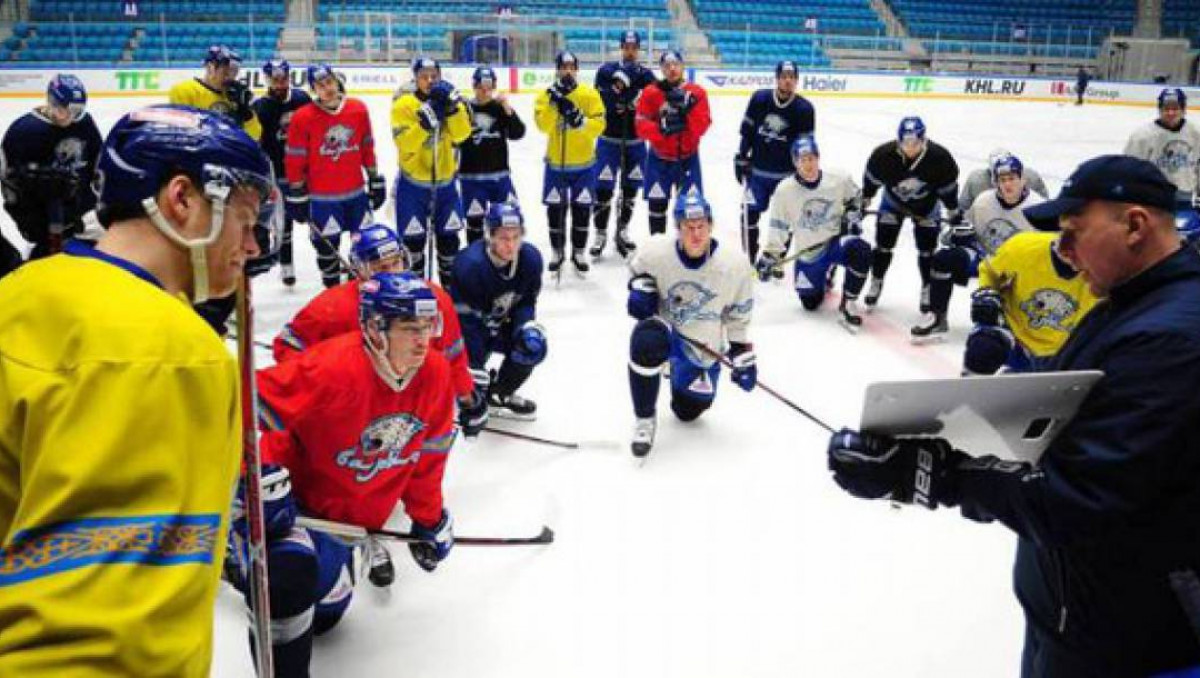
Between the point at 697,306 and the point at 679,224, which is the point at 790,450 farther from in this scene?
the point at 679,224

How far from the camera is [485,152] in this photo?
6270mm

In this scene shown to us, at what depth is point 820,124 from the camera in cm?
1426

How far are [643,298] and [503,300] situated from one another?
2.04ft

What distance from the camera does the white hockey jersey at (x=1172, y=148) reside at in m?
6.79

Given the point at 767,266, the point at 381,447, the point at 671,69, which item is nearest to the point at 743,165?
the point at 671,69

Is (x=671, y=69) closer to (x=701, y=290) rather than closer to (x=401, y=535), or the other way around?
(x=701, y=290)

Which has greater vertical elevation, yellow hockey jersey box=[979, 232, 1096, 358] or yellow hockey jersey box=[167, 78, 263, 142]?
yellow hockey jersey box=[167, 78, 263, 142]

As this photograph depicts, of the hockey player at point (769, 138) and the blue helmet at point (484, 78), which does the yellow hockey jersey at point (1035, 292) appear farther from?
the blue helmet at point (484, 78)

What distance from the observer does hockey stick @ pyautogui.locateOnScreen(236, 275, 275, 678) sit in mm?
1366

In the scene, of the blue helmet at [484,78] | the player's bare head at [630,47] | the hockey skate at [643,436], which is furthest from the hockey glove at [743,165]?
the hockey skate at [643,436]

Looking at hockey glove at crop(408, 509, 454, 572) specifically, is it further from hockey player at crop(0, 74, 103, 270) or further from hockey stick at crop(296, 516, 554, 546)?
hockey player at crop(0, 74, 103, 270)

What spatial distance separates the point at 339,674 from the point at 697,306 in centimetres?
222

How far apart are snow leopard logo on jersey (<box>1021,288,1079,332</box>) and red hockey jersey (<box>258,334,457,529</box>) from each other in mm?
2670

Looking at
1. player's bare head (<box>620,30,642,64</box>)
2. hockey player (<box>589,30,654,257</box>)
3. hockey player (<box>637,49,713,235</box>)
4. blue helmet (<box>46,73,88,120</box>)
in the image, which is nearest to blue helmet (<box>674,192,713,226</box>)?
hockey player (<box>637,49,713,235</box>)
